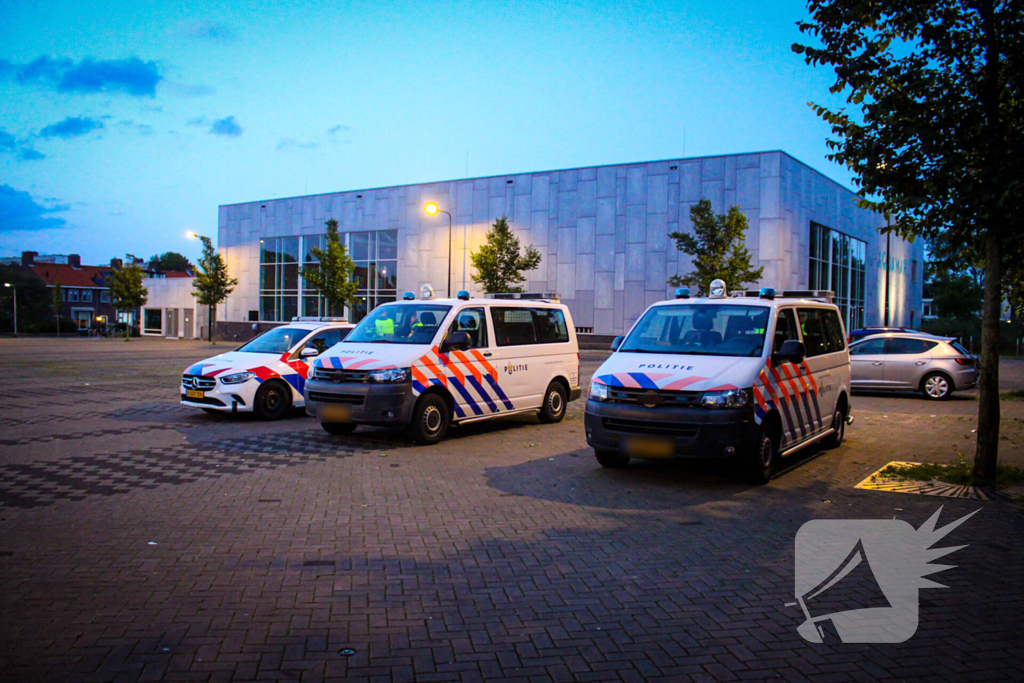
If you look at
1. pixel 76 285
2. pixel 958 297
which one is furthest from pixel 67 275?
pixel 958 297

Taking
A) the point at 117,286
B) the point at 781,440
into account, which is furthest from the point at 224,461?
the point at 117,286

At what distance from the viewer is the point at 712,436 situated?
293 inches

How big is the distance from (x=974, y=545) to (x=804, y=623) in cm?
250

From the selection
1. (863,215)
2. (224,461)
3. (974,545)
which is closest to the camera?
(974,545)

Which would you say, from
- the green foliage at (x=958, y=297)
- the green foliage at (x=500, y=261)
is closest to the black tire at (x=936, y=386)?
the green foliage at (x=500, y=261)

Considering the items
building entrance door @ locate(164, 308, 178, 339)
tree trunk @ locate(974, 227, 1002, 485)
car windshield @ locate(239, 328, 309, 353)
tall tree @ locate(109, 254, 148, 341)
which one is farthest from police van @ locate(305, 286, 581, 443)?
building entrance door @ locate(164, 308, 178, 339)

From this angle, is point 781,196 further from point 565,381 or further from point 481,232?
point 565,381

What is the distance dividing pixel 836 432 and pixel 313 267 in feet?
143

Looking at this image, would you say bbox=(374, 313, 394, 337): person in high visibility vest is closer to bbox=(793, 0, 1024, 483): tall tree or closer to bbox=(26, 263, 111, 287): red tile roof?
bbox=(793, 0, 1024, 483): tall tree

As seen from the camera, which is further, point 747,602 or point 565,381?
point 565,381

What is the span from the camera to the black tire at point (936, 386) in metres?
17.4

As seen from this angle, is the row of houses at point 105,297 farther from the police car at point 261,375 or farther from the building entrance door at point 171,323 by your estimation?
the police car at point 261,375

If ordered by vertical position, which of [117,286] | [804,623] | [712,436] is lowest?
[804,623]

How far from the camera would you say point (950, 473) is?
331 inches
